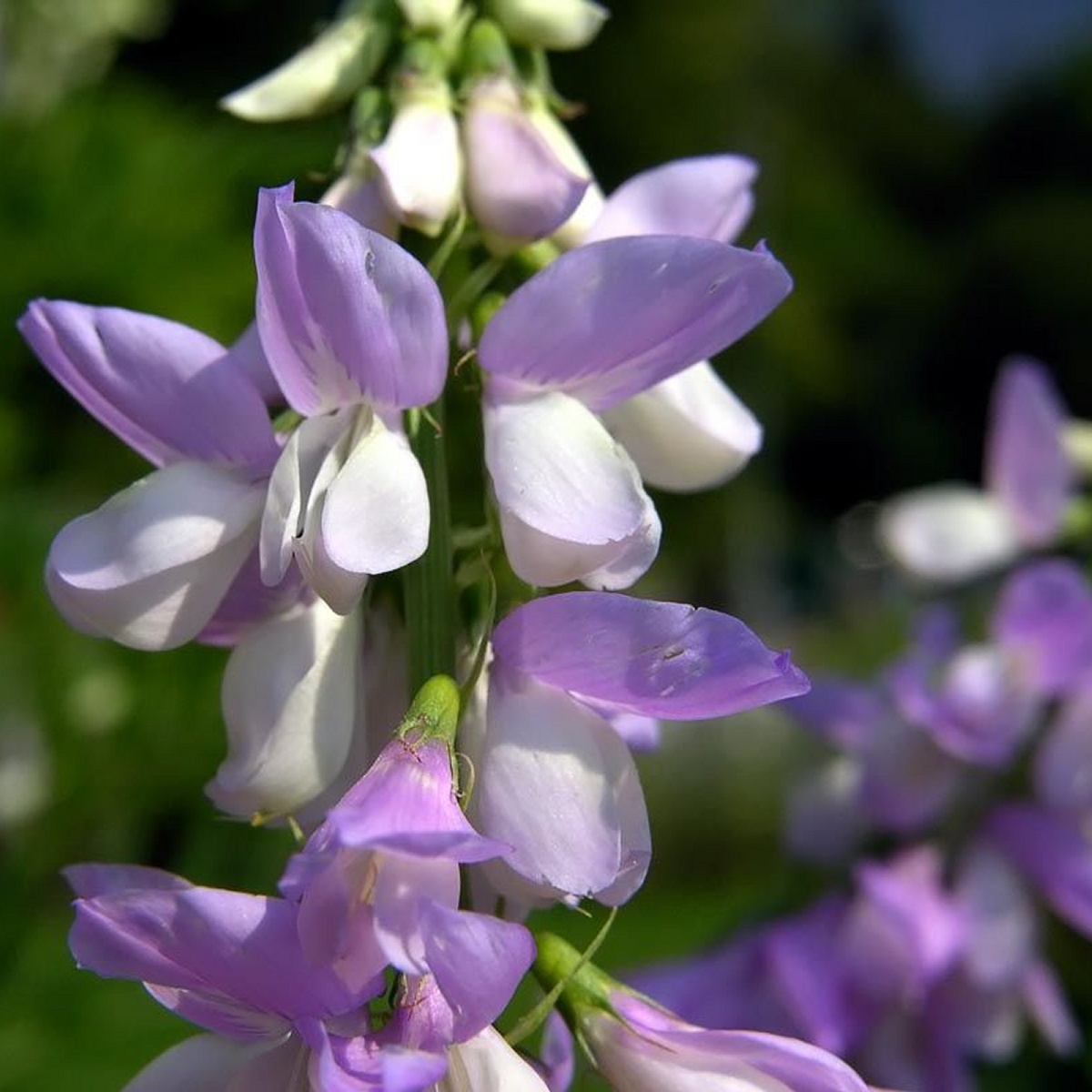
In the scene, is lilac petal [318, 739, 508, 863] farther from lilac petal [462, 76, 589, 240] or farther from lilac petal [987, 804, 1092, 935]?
lilac petal [987, 804, 1092, 935]

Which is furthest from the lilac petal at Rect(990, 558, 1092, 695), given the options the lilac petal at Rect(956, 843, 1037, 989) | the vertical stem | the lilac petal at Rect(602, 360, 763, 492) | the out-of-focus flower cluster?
the vertical stem

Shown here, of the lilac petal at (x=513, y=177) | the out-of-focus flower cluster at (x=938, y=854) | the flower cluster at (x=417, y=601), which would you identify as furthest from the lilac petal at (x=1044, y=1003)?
the lilac petal at (x=513, y=177)

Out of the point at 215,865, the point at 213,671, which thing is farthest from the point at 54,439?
the point at 215,865

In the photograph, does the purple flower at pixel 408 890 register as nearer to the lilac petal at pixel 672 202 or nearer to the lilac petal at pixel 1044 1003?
the lilac petal at pixel 672 202

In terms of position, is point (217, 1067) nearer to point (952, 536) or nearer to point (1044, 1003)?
point (1044, 1003)

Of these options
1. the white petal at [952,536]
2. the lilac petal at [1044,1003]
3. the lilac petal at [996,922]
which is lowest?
the lilac petal at [1044,1003]

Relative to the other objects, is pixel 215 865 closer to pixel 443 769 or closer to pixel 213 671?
pixel 213 671
